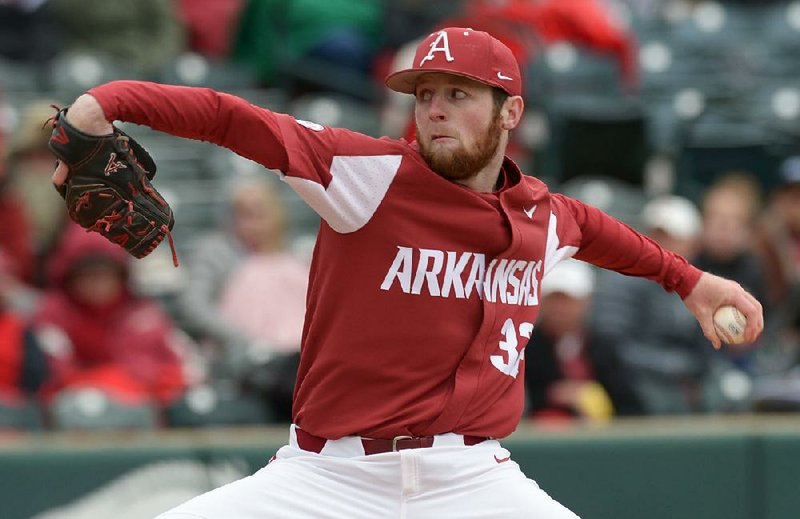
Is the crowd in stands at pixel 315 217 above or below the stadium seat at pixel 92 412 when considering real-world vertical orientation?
above

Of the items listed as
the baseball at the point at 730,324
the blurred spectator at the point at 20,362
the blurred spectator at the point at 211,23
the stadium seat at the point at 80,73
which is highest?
the blurred spectator at the point at 211,23

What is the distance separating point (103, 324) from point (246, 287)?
867mm

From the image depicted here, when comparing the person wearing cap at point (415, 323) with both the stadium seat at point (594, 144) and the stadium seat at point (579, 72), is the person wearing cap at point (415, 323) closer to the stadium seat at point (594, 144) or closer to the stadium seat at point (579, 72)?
the stadium seat at point (594, 144)

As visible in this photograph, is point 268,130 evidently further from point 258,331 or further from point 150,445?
point 258,331

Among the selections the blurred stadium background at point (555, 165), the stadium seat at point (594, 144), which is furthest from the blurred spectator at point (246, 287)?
the stadium seat at point (594, 144)

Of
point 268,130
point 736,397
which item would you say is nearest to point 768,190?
point 736,397

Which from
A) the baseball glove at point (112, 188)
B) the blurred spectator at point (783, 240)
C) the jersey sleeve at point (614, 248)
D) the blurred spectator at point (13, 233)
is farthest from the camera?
the blurred spectator at point (783, 240)

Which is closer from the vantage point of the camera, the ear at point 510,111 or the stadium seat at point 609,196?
the ear at point 510,111

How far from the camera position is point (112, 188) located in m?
3.59

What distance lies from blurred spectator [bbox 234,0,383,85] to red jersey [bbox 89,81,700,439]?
17.4 feet

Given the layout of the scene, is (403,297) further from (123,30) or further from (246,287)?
(123,30)

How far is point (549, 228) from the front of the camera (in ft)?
14.8

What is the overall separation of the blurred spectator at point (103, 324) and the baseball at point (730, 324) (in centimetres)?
281

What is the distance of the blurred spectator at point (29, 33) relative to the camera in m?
8.62
